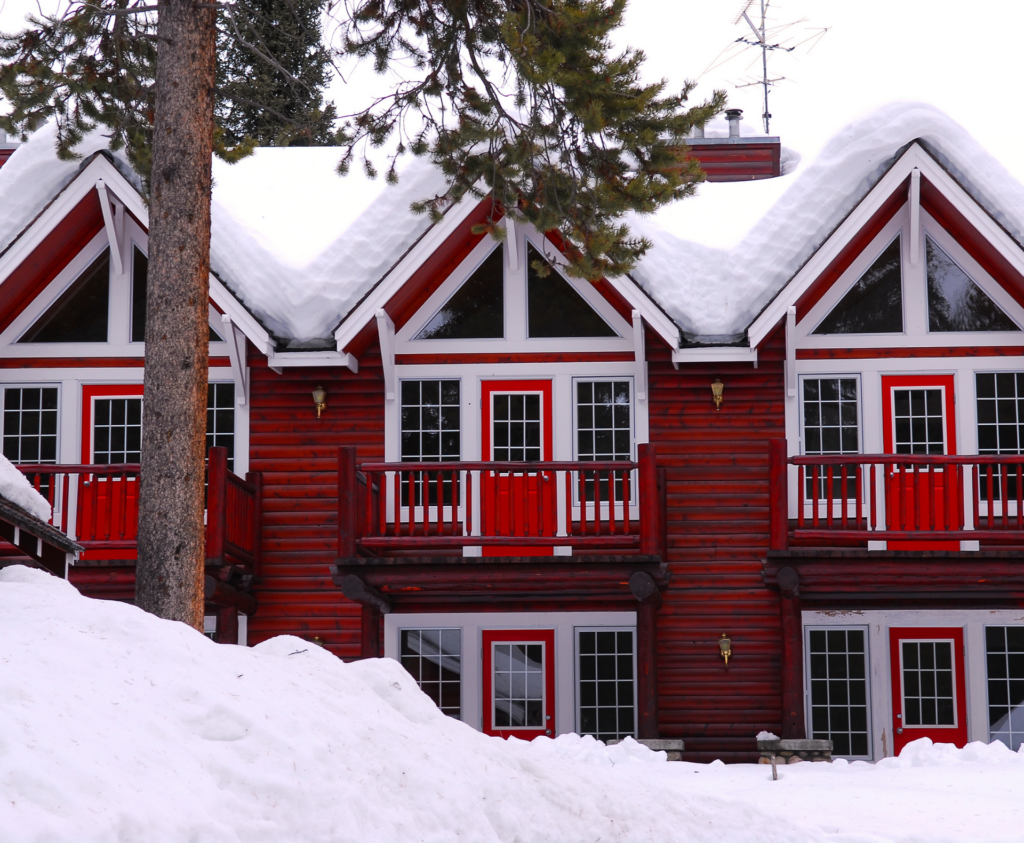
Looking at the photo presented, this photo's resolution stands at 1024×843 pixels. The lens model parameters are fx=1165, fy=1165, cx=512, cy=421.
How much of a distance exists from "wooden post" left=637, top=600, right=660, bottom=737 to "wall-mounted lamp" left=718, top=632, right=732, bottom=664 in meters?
1.28

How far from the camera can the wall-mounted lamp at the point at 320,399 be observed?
15071 millimetres

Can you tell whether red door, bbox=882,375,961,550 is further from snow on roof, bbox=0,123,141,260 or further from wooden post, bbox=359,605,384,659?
snow on roof, bbox=0,123,141,260

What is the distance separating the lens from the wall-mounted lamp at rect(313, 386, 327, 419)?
1507 centimetres

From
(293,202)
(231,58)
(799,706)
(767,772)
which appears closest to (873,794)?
(767,772)

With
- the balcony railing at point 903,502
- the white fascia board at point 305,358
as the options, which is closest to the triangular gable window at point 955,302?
the balcony railing at point 903,502

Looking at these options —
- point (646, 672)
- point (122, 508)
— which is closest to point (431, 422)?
point (122, 508)

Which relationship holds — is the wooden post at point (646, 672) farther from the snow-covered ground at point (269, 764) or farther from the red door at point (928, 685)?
the snow-covered ground at point (269, 764)

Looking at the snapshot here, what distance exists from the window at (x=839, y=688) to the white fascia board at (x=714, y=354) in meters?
3.63

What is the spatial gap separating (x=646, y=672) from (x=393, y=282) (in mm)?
5530

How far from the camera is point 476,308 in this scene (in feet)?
50.4

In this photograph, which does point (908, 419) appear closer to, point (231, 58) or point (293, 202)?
point (293, 202)

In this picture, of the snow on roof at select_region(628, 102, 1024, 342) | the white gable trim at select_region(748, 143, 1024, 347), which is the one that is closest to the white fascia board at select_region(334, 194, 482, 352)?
the snow on roof at select_region(628, 102, 1024, 342)

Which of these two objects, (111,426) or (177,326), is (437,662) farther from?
(177,326)

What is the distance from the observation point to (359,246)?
51.0 ft
